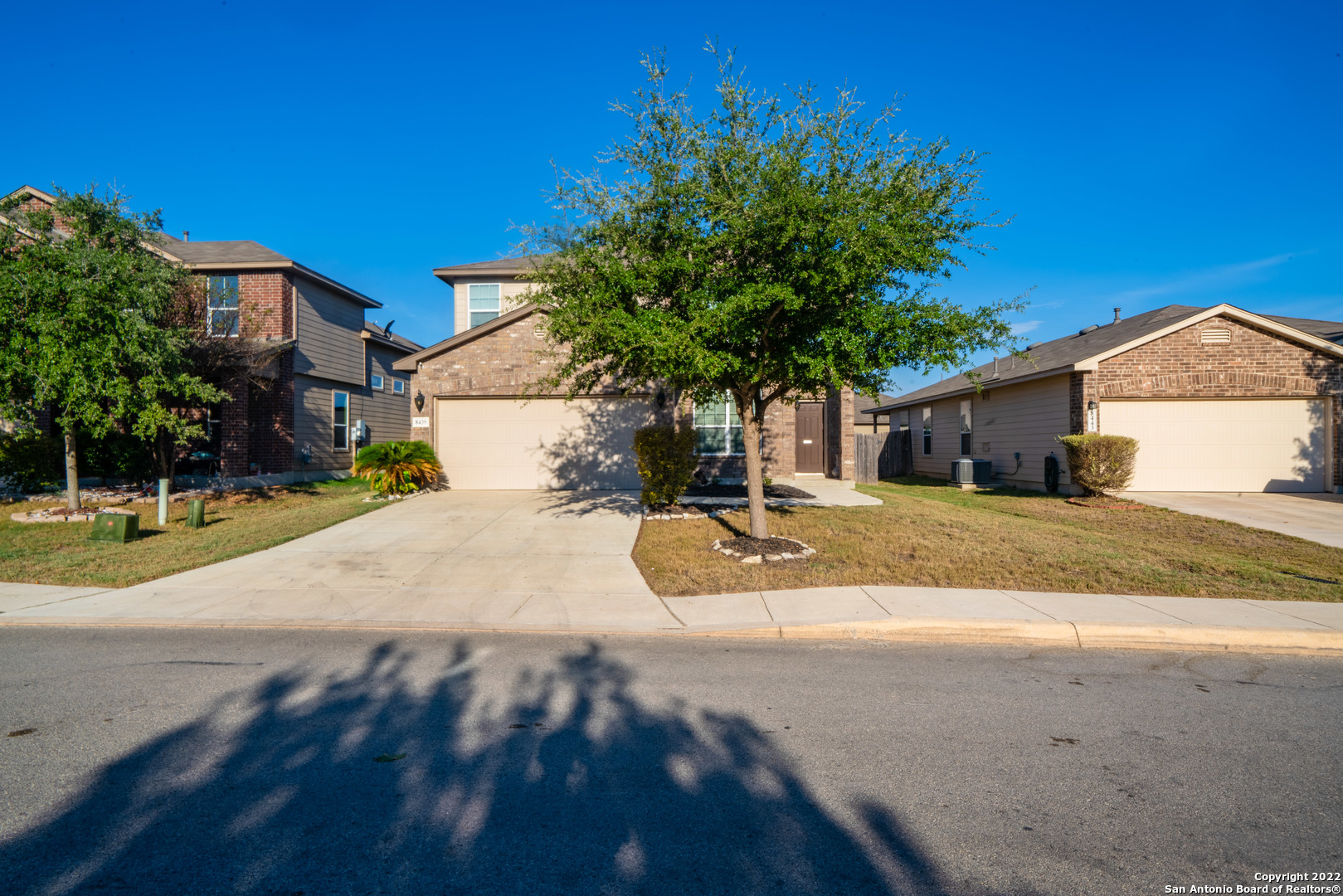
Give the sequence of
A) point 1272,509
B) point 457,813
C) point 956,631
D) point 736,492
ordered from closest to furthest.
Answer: point 457,813 → point 956,631 → point 1272,509 → point 736,492

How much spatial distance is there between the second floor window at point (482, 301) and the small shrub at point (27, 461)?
33.9 ft

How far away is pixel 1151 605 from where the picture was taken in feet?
22.5

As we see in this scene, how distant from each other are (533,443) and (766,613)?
437 inches

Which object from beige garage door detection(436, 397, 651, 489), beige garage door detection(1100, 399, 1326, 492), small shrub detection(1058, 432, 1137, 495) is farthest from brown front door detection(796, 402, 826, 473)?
beige garage door detection(1100, 399, 1326, 492)

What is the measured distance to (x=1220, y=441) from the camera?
638 inches

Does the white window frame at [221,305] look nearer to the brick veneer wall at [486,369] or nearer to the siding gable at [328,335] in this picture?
the siding gable at [328,335]

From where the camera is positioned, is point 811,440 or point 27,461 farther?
point 811,440

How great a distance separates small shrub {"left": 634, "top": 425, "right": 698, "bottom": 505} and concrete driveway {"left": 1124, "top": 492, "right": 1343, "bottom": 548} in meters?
9.86

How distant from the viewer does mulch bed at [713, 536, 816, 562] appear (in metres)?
8.98

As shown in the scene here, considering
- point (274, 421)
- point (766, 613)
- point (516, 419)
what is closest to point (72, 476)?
point (274, 421)

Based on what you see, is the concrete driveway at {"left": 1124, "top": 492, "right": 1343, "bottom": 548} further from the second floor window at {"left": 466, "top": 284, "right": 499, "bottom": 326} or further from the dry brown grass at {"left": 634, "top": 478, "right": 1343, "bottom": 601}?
the second floor window at {"left": 466, "top": 284, "right": 499, "bottom": 326}

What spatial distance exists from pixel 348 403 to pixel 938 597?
A: 2036cm

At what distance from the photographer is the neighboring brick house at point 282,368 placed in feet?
58.3

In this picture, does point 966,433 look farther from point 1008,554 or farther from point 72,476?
point 72,476
